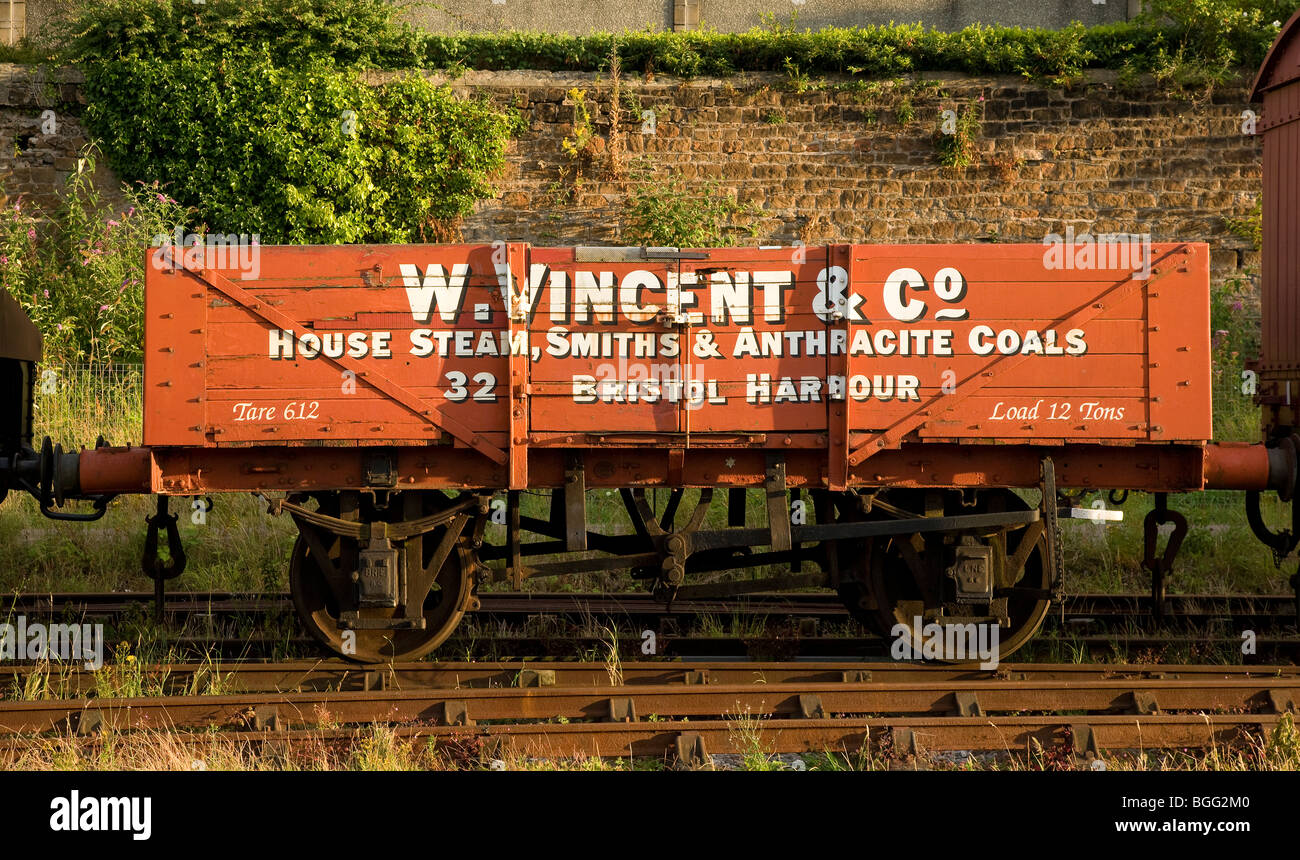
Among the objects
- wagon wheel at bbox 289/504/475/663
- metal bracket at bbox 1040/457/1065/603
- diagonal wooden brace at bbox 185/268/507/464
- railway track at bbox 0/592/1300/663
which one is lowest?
railway track at bbox 0/592/1300/663

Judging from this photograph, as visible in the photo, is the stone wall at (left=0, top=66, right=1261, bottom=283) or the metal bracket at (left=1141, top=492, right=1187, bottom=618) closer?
the metal bracket at (left=1141, top=492, right=1187, bottom=618)

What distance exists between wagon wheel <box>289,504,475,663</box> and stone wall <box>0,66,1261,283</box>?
8.78m

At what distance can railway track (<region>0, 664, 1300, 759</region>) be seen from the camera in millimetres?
5719

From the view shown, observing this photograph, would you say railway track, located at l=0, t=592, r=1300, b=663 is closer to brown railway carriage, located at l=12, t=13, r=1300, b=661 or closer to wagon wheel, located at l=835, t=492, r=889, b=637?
wagon wheel, located at l=835, t=492, r=889, b=637

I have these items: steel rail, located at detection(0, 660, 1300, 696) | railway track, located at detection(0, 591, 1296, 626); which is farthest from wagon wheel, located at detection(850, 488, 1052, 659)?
railway track, located at detection(0, 591, 1296, 626)

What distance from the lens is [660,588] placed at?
22.8 feet

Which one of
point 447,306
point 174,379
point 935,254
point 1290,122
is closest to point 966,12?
point 1290,122

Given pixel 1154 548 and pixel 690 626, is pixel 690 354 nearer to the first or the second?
pixel 690 626

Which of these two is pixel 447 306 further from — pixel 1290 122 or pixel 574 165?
pixel 574 165

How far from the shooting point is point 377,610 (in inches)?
273

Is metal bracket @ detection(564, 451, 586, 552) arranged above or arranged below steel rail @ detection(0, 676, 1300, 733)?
above

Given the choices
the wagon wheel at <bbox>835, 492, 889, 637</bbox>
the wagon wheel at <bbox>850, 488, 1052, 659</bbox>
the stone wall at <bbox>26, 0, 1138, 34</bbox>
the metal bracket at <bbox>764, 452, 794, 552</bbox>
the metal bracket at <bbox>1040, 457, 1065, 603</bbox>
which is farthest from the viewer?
the stone wall at <bbox>26, 0, 1138, 34</bbox>

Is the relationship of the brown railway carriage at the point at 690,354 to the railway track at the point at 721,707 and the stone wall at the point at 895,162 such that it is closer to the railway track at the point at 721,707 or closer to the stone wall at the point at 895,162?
the railway track at the point at 721,707

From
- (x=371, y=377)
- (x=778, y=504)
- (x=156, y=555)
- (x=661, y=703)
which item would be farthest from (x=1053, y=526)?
(x=156, y=555)
